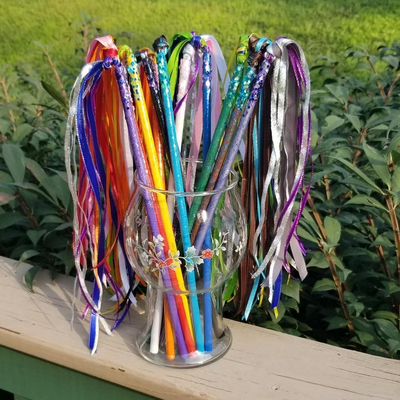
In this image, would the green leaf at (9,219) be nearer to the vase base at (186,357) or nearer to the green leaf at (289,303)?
the vase base at (186,357)

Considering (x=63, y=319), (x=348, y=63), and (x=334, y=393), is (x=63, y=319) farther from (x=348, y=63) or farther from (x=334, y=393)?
(x=348, y=63)

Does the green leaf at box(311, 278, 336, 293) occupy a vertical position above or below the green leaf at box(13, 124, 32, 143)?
below

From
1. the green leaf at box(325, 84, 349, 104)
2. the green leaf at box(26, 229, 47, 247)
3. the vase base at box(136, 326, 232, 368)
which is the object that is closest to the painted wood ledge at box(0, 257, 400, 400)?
the vase base at box(136, 326, 232, 368)

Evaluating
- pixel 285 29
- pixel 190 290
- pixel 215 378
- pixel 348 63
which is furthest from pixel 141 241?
pixel 285 29

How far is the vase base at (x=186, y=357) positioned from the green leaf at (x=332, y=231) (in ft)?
0.71

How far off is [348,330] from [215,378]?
0.96 feet

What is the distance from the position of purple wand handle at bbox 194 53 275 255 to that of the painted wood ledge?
0.17m

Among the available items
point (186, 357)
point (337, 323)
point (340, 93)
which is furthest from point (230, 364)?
point (340, 93)

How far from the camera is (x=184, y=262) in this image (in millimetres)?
812

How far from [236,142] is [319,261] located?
0.87 ft

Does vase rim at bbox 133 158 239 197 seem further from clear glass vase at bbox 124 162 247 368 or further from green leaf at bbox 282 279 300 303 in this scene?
green leaf at bbox 282 279 300 303

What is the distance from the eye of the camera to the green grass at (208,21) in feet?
13.7

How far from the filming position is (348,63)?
365 centimetres

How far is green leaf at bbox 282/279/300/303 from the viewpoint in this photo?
0.93 m
